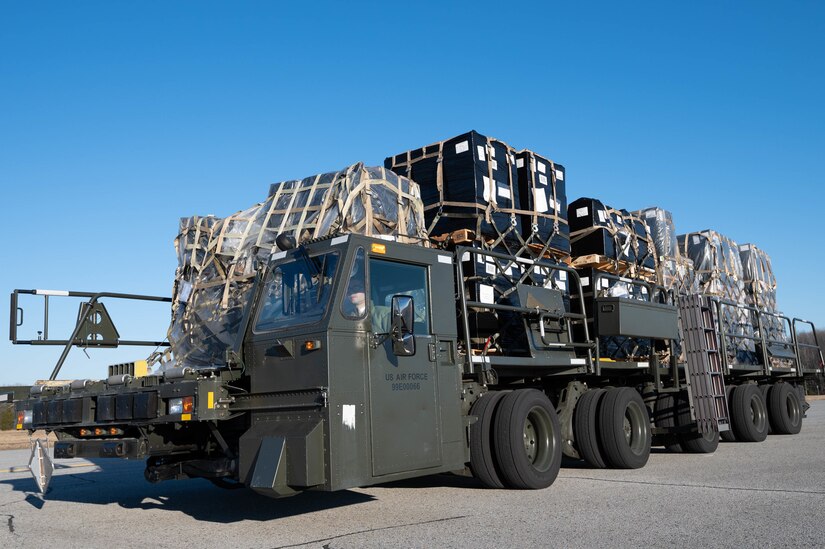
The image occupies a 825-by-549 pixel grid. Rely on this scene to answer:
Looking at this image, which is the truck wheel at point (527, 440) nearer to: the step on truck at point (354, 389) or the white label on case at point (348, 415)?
the step on truck at point (354, 389)

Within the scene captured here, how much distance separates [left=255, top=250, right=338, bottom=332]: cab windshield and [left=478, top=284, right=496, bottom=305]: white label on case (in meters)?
2.36

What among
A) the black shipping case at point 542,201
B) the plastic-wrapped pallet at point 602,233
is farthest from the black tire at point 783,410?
the black shipping case at point 542,201

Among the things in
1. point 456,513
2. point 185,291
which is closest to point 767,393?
point 456,513

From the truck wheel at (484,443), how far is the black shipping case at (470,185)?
231 cm

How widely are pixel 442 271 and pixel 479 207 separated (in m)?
1.94

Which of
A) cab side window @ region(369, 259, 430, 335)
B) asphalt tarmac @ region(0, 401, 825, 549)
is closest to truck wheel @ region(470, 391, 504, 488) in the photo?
asphalt tarmac @ region(0, 401, 825, 549)

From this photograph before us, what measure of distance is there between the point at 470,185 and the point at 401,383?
3392mm

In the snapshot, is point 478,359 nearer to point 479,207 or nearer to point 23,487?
point 479,207

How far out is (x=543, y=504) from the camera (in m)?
6.97

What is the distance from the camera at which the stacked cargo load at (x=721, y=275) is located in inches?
569

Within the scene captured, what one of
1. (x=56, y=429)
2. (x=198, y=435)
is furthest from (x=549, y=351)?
(x=56, y=429)

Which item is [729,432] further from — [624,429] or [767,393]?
[624,429]

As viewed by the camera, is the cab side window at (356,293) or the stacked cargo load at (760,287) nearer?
the cab side window at (356,293)

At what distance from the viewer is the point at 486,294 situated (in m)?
8.56
